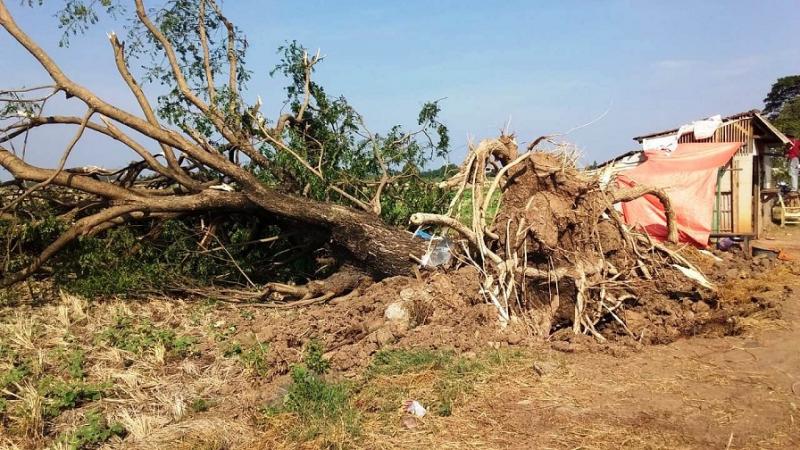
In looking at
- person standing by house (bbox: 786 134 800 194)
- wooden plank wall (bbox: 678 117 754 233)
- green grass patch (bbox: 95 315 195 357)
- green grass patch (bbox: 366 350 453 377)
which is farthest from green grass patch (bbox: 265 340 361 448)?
person standing by house (bbox: 786 134 800 194)

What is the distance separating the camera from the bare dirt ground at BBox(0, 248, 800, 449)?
10.9 ft

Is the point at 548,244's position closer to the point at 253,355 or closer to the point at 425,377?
the point at 425,377

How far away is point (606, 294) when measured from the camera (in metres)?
5.27

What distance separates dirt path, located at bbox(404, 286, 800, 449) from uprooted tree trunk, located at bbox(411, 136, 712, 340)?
2.62 feet

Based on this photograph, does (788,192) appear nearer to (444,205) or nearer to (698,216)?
(698,216)

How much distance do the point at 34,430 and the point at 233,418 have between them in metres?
1.15

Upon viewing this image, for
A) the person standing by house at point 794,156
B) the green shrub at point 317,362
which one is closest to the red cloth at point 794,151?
the person standing by house at point 794,156

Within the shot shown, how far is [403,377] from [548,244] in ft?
6.26

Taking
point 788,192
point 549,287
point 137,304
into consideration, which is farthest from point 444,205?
point 788,192

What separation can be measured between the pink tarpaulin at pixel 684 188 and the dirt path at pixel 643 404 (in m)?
5.00

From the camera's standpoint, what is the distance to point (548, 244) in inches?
202

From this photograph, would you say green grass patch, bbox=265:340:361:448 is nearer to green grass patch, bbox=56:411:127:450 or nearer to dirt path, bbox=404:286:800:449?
dirt path, bbox=404:286:800:449

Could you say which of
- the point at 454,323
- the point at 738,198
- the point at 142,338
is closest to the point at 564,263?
the point at 454,323

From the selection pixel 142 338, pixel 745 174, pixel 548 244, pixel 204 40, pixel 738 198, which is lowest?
pixel 142 338
